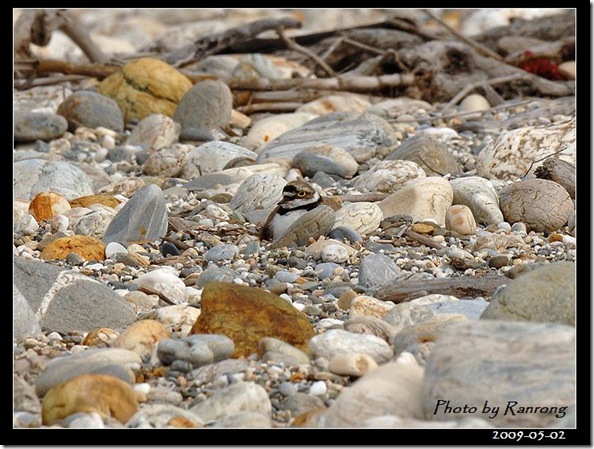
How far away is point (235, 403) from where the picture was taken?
371 cm

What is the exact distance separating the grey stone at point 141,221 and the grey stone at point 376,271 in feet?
4.52

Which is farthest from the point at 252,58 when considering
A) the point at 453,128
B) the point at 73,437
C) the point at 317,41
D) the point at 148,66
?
the point at 73,437

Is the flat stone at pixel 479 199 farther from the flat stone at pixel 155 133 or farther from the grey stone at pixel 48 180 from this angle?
the flat stone at pixel 155 133

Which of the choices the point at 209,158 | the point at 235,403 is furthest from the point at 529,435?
the point at 209,158

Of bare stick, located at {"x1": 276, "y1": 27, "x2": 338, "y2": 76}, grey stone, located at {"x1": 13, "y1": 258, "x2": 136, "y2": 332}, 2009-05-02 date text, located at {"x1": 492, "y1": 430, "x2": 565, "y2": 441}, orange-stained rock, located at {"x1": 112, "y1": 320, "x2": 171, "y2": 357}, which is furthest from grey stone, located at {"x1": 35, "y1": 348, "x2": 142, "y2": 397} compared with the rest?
bare stick, located at {"x1": 276, "y1": 27, "x2": 338, "y2": 76}

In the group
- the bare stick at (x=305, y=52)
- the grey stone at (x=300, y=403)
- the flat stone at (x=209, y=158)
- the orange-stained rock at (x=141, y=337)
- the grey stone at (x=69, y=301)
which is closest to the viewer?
the grey stone at (x=300, y=403)

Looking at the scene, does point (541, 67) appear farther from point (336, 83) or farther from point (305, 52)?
point (305, 52)

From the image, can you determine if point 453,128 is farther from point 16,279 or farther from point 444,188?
point 16,279

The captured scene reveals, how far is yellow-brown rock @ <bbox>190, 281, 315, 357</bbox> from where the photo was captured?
4277 millimetres

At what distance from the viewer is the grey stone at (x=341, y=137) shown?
26.3 feet

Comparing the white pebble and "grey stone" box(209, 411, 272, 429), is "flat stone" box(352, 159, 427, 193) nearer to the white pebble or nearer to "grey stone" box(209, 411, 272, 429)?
the white pebble

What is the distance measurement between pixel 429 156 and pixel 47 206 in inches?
106

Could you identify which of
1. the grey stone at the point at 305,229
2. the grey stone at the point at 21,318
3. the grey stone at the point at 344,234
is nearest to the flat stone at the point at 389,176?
the grey stone at the point at 344,234

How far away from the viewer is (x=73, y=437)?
3.47m
